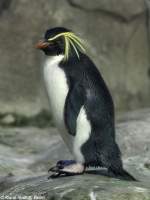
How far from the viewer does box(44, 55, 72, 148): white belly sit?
491 centimetres

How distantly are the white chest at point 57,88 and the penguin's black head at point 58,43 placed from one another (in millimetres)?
68

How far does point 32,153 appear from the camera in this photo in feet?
23.4

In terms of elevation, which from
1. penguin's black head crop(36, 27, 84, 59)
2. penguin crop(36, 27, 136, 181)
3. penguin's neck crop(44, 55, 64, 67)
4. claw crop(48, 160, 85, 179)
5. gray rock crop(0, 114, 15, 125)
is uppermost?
penguin's black head crop(36, 27, 84, 59)

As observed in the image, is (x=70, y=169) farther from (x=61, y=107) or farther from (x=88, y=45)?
(x=88, y=45)

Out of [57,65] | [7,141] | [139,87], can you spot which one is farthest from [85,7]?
[57,65]

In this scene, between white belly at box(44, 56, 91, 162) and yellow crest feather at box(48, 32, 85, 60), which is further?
yellow crest feather at box(48, 32, 85, 60)

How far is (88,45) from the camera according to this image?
866cm

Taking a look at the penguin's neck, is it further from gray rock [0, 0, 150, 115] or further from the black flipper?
gray rock [0, 0, 150, 115]

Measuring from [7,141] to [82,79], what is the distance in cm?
281

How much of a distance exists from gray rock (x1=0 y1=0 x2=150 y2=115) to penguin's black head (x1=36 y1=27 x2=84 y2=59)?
3.42 m

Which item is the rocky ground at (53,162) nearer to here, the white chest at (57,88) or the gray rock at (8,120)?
the gray rock at (8,120)

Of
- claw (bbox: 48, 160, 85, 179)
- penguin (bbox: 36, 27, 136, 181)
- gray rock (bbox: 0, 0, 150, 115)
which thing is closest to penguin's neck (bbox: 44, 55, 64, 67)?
penguin (bbox: 36, 27, 136, 181)

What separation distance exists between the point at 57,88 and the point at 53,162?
1.73 m

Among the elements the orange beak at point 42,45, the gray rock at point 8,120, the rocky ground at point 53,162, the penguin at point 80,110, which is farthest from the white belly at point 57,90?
the gray rock at point 8,120
